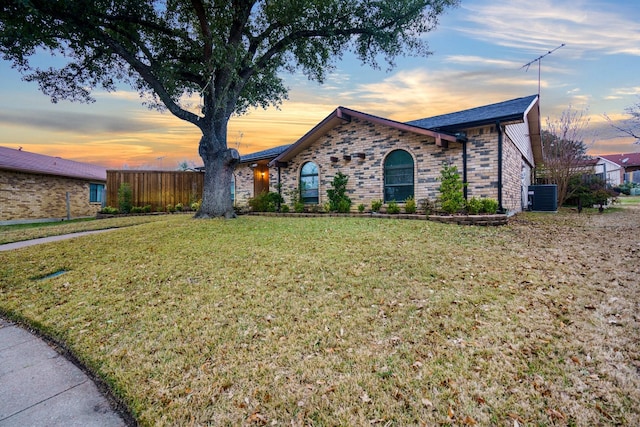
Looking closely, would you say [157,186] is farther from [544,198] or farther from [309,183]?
[544,198]

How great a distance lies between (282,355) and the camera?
2566 mm

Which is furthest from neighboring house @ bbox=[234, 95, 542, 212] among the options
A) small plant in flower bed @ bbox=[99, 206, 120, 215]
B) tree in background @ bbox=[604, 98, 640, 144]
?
small plant in flower bed @ bbox=[99, 206, 120, 215]

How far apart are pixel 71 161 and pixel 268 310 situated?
81.0 ft

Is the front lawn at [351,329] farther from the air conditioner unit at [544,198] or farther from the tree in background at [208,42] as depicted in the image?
the air conditioner unit at [544,198]

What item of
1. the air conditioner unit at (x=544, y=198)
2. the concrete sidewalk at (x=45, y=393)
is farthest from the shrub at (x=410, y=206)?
the concrete sidewalk at (x=45, y=393)

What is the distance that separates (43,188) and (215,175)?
40.1ft

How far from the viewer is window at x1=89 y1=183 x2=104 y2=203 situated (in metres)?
18.4

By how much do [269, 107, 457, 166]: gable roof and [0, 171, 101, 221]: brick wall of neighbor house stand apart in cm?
1241

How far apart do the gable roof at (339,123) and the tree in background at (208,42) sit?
2.15 m

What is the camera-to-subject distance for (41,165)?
628 inches

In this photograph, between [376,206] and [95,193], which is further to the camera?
[95,193]

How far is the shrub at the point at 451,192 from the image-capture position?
353 inches

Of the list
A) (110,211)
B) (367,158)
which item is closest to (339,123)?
(367,158)

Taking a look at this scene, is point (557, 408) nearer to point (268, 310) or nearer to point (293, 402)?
point (293, 402)
